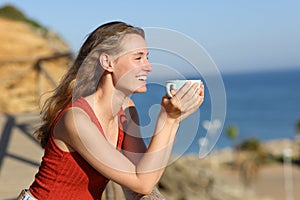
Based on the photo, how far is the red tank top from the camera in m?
2.02

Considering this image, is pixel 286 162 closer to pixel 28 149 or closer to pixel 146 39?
pixel 28 149

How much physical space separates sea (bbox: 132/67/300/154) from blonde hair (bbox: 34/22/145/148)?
0.54 ft

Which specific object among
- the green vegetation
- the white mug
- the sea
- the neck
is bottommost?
the sea

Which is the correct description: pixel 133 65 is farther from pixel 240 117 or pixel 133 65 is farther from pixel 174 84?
pixel 240 117

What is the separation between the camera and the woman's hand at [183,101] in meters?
1.71

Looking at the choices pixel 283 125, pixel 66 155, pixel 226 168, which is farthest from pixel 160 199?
pixel 283 125

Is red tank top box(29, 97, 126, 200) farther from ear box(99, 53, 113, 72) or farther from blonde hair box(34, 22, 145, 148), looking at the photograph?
ear box(99, 53, 113, 72)

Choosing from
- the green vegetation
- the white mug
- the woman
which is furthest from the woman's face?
the green vegetation

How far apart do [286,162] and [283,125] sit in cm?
5741

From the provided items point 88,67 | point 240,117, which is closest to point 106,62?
point 88,67

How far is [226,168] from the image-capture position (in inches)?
1967

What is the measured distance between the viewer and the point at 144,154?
6.02 feet

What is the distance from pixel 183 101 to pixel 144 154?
23cm

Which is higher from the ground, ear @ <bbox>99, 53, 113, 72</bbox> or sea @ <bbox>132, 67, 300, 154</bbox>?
ear @ <bbox>99, 53, 113, 72</bbox>
